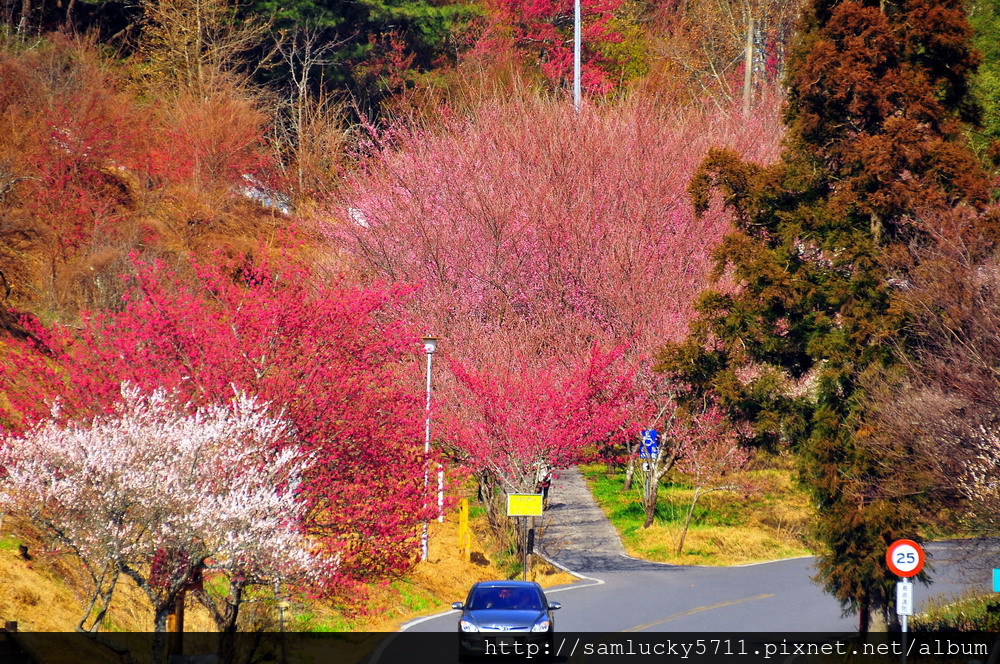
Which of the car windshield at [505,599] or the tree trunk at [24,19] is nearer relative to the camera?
the car windshield at [505,599]

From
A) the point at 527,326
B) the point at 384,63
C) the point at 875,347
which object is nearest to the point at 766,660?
the point at 875,347

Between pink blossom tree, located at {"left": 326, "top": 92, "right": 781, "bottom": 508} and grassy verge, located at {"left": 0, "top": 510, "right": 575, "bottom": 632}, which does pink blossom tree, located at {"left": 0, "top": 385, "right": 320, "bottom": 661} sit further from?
pink blossom tree, located at {"left": 326, "top": 92, "right": 781, "bottom": 508}

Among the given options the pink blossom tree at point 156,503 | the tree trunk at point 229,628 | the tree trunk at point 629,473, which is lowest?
the tree trunk at point 629,473

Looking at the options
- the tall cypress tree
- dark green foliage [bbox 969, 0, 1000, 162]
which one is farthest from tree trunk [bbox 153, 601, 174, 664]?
dark green foliage [bbox 969, 0, 1000, 162]

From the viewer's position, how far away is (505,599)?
20.4 metres

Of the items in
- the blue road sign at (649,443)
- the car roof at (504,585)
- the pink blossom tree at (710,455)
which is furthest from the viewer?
the pink blossom tree at (710,455)

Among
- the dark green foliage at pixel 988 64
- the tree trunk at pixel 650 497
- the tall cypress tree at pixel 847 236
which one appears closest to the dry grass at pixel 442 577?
the tree trunk at pixel 650 497

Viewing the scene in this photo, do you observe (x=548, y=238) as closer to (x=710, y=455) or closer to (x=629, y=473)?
(x=629, y=473)

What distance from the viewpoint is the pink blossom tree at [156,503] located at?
14.5 m

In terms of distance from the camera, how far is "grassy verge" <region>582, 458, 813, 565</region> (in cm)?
3616

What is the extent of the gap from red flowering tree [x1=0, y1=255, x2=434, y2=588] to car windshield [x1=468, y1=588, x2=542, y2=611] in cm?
148

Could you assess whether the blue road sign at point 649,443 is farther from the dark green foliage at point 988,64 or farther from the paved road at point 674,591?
the dark green foliage at point 988,64

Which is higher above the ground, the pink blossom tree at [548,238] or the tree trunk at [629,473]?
the pink blossom tree at [548,238]

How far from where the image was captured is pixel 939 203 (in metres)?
23.3
